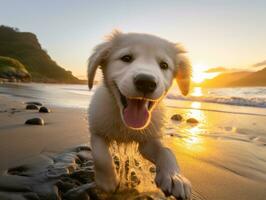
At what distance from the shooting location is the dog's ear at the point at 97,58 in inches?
137

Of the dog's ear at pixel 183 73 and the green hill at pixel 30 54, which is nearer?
the dog's ear at pixel 183 73

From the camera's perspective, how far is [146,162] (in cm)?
405

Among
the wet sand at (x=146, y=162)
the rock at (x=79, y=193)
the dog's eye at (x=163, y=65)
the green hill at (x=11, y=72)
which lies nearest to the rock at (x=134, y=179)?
the wet sand at (x=146, y=162)

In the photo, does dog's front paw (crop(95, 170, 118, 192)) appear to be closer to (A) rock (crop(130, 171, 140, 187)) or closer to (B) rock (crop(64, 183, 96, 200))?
(B) rock (crop(64, 183, 96, 200))

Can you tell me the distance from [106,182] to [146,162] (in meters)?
1.09

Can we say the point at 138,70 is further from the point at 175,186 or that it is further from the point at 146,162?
the point at 146,162

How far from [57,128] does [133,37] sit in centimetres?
343

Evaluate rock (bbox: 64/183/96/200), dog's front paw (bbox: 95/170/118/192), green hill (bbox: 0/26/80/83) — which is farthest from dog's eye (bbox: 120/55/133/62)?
green hill (bbox: 0/26/80/83)

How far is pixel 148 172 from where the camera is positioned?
153 inches

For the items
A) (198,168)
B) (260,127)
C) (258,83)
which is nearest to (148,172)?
(198,168)

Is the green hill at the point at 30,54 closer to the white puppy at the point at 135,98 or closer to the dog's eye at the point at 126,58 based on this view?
the white puppy at the point at 135,98

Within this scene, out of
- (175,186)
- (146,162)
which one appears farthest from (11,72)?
(175,186)

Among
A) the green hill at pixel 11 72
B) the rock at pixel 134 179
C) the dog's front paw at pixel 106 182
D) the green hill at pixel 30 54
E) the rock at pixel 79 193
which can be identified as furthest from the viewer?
the green hill at pixel 30 54

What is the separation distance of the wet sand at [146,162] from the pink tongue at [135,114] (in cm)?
62
